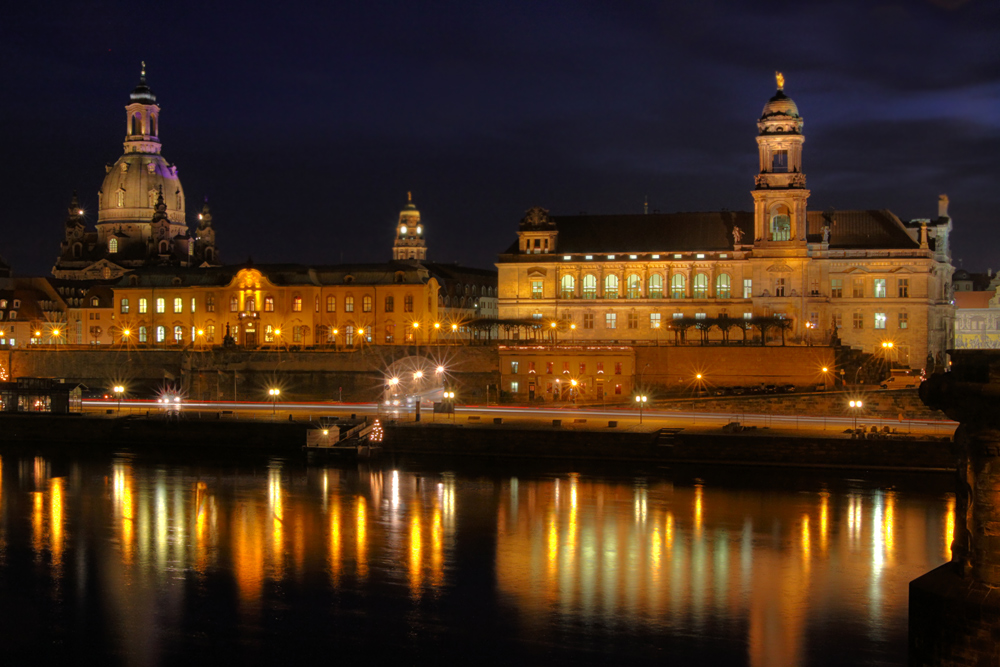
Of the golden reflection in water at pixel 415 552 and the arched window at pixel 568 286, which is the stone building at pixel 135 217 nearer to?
the arched window at pixel 568 286

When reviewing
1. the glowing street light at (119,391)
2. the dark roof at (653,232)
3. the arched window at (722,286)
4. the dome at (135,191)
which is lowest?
the glowing street light at (119,391)

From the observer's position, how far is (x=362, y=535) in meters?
36.4

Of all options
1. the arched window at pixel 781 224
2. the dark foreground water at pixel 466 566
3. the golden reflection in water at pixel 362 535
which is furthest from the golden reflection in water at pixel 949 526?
the arched window at pixel 781 224

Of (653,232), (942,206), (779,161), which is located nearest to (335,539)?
(779,161)

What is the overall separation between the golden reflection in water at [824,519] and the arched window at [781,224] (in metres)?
34.8

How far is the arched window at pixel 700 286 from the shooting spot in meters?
77.4

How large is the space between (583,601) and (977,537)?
45.8 ft

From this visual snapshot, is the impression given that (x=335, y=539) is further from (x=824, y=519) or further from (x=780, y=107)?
(x=780, y=107)

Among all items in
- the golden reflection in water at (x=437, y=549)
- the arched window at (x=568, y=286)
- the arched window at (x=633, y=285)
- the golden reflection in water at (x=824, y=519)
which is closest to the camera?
the golden reflection in water at (x=437, y=549)

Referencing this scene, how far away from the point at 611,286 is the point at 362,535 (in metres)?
46.7

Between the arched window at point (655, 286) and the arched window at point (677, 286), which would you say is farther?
the arched window at point (655, 286)

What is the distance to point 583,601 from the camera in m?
28.6

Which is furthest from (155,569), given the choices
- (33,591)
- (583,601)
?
(583,601)

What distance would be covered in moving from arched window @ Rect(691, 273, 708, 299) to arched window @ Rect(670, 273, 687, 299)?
0.76 m
